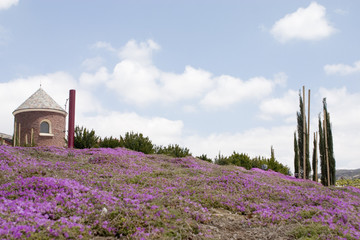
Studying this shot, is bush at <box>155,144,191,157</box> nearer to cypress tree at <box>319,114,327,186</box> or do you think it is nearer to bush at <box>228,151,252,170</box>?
bush at <box>228,151,252,170</box>

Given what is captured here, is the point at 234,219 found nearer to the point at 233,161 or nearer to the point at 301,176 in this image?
the point at 233,161

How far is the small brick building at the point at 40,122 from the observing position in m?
36.4

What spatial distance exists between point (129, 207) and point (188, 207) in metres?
1.73

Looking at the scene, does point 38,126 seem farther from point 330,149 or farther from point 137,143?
point 330,149

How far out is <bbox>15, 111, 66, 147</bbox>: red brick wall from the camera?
36.4 m

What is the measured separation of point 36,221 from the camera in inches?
266

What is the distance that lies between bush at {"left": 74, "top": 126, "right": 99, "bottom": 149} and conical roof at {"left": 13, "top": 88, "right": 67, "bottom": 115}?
1161 cm

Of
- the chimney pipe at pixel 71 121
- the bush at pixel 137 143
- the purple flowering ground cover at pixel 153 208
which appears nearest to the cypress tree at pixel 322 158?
the bush at pixel 137 143

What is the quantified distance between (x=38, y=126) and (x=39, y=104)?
264 centimetres

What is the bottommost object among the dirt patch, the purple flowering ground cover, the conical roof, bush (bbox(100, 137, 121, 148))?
the dirt patch

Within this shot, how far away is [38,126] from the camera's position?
120ft

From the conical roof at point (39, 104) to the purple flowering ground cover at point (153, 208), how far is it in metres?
24.7

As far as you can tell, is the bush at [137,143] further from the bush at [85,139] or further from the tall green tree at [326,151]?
the tall green tree at [326,151]

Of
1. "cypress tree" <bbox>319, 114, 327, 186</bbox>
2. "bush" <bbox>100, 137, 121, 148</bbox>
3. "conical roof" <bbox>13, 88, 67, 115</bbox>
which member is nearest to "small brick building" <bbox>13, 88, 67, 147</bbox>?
"conical roof" <bbox>13, 88, 67, 115</bbox>
